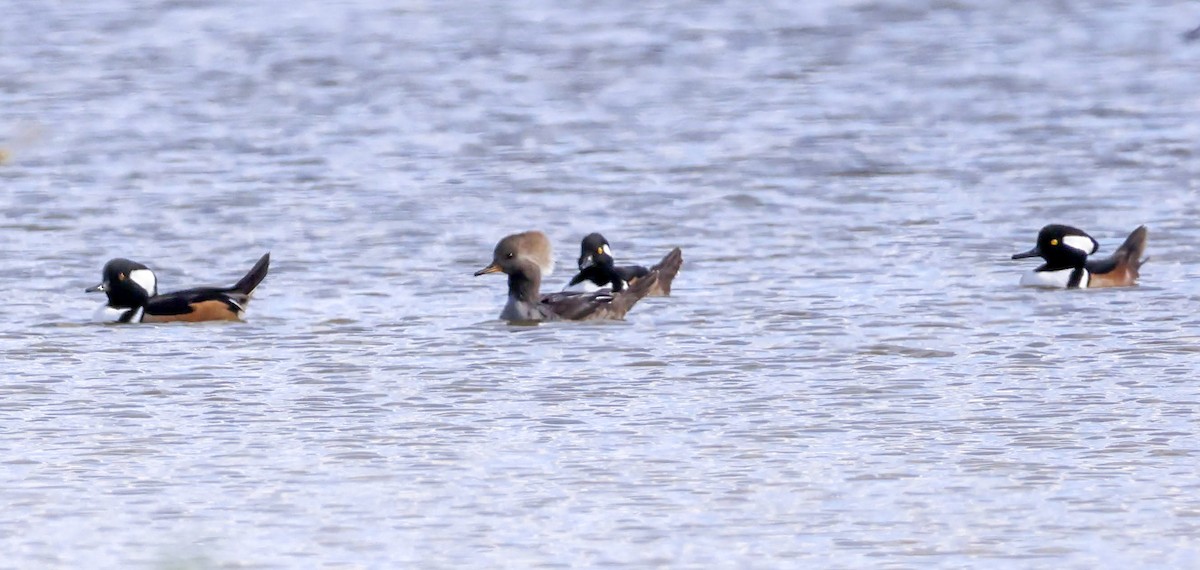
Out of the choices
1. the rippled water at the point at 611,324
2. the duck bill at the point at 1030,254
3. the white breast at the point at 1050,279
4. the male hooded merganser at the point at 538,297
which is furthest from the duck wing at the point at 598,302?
the duck bill at the point at 1030,254

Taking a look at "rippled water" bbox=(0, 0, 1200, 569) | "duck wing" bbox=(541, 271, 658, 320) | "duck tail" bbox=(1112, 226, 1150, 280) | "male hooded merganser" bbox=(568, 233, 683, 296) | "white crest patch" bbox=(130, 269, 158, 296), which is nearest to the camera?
"rippled water" bbox=(0, 0, 1200, 569)

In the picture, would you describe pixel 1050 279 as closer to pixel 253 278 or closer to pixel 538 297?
pixel 538 297

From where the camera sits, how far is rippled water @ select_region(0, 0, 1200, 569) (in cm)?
910

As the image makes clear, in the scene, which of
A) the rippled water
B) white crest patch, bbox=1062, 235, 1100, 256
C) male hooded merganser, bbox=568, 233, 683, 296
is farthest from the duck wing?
white crest patch, bbox=1062, 235, 1100, 256

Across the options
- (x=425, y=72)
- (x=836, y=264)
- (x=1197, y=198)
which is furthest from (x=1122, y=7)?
(x=836, y=264)

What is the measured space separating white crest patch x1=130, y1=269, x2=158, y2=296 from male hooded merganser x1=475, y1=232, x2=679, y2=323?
6.39 feet

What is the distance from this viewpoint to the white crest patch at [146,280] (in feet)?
48.2

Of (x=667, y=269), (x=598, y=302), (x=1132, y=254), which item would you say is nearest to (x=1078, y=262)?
Answer: (x=1132, y=254)

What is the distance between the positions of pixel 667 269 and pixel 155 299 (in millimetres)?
3086

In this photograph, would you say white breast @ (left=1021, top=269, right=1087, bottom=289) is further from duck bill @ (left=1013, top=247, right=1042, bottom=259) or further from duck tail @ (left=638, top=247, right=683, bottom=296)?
duck tail @ (left=638, top=247, right=683, bottom=296)

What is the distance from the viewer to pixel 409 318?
14000 millimetres

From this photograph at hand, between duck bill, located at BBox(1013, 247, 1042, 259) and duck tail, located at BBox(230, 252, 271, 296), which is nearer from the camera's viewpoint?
duck tail, located at BBox(230, 252, 271, 296)

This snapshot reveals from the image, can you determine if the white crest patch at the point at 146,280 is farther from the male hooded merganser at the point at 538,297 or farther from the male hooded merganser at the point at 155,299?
the male hooded merganser at the point at 538,297

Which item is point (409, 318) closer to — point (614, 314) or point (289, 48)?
point (614, 314)
